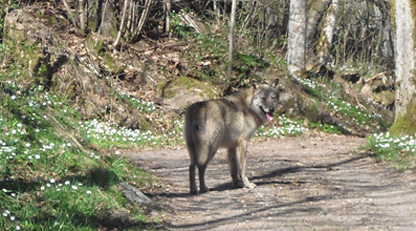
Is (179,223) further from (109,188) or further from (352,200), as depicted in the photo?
(352,200)

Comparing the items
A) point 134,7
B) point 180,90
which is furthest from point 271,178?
point 134,7

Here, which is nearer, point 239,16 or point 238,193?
point 238,193

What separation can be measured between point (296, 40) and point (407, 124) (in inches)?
418

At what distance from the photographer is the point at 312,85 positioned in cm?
2292

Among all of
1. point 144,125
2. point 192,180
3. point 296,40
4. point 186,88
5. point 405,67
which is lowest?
point 144,125

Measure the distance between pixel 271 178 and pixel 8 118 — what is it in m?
4.83

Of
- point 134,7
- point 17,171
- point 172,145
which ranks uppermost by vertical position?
point 134,7

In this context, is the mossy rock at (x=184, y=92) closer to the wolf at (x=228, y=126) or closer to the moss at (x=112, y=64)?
the moss at (x=112, y=64)

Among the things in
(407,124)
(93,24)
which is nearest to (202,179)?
(407,124)

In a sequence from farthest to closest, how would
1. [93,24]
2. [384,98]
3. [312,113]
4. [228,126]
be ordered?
[384,98], [312,113], [93,24], [228,126]

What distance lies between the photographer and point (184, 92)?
59.9 ft

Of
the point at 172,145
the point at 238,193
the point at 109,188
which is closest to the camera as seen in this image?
the point at 109,188

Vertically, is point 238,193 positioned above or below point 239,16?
below

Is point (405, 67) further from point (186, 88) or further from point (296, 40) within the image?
point (296, 40)
